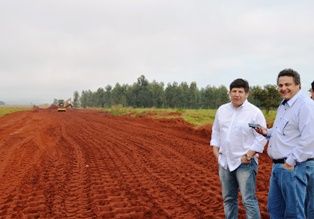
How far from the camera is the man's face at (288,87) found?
154 inches

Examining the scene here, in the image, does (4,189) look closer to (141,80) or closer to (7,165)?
(7,165)

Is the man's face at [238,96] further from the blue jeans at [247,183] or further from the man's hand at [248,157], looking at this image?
the blue jeans at [247,183]

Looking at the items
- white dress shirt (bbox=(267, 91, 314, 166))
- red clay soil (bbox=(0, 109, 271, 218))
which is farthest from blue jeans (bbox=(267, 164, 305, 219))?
red clay soil (bbox=(0, 109, 271, 218))

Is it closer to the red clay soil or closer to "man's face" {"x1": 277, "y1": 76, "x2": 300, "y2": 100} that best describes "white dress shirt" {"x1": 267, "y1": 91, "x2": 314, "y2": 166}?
"man's face" {"x1": 277, "y1": 76, "x2": 300, "y2": 100}

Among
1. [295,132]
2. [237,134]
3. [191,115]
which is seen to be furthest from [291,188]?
[191,115]

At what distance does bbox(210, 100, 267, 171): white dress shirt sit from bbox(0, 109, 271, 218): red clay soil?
148cm

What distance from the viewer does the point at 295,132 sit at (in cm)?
383

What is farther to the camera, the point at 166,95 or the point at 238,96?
the point at 166,95

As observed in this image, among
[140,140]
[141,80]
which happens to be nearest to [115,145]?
[140,140]

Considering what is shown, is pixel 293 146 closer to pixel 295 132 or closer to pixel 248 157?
pixel 295 132

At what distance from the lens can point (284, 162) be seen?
3.88 metres

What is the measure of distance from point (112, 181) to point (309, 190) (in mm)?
4606

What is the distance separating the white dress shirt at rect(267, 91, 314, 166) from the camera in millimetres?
3725

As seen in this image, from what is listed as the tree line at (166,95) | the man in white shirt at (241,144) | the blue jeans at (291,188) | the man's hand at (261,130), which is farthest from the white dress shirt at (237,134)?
the tree line at (166,95)
